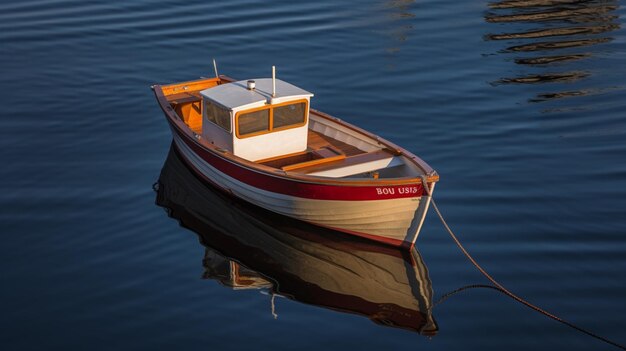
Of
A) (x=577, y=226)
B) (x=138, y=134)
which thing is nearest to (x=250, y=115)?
(x=138, y=134)

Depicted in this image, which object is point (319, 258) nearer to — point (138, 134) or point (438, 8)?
point (138, 134)

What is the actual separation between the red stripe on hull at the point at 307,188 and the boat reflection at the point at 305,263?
1.22 metres

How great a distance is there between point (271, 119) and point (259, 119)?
1.08ft

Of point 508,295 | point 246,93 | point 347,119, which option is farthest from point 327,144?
point 508,295

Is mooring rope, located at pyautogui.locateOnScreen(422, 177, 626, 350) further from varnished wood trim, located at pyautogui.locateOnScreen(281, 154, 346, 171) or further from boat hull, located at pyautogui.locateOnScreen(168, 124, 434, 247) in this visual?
varnished wood trim, located at pyautogui.locateOnScreen(281, 154, 346, 171)

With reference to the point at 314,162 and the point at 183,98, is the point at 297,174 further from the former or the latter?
the point at 183,98

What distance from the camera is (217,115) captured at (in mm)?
24484

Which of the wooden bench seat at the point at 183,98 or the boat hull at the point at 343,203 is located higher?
the wooden bench seat at the point at 183,98

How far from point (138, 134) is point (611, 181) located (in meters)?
15.4

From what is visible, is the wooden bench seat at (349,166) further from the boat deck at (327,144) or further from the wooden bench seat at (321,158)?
the boat deck at (327,144)

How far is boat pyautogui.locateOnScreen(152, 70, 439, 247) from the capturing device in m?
21.9

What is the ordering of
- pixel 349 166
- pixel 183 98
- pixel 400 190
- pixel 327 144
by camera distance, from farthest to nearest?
pixel 183 98 < pixel 327 144 < pixel 349 166 < pixel 400 190

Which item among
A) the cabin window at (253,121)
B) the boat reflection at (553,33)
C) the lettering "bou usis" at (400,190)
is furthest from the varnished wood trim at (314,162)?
the boat reflection at (553,33)

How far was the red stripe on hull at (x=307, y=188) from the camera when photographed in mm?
21594
